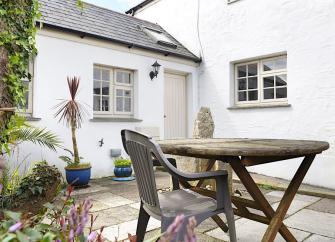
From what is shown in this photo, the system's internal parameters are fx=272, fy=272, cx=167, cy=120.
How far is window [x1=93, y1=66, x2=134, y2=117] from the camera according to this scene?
6258 millimetres

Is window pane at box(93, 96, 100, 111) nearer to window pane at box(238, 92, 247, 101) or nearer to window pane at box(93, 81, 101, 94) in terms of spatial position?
window pane at box(93, 81, 101, 94)

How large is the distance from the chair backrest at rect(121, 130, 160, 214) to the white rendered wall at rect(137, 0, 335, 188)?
450 centimetres

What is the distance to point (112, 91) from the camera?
21.1 feet

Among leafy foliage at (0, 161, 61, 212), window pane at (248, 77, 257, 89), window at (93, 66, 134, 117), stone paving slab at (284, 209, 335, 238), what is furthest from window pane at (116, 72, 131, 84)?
stone paving slab at (284, 209, 335, 238)

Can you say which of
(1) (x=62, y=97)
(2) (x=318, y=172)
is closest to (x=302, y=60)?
(2) (x=318, y=172)

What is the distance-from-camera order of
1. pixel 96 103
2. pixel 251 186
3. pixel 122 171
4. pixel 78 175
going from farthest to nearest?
pixel 96 103
pixel 122 171
pixel 78 175
pixel 251 186

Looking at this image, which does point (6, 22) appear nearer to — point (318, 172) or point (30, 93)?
point (30, 93)

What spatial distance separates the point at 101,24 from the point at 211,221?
17.5 feet

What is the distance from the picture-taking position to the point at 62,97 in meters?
5.41

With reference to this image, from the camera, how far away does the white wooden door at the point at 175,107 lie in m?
7.56

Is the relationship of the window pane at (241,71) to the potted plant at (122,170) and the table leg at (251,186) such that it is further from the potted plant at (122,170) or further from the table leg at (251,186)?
the table leg at (251,186)

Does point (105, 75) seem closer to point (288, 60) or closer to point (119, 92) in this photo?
point (119, 92)

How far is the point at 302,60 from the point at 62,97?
4.91 meters

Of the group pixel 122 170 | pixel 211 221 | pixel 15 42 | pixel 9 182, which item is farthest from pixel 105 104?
pixel 211 221
